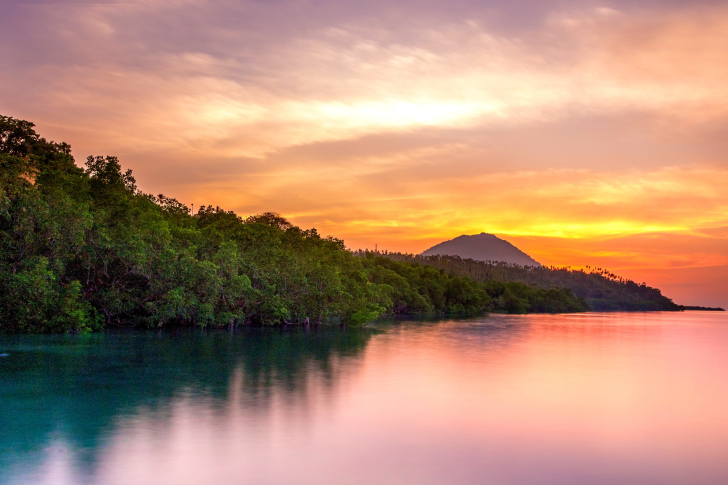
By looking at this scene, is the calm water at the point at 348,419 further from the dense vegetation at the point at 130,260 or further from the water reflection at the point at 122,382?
the dense vegetation at the point at 130,260

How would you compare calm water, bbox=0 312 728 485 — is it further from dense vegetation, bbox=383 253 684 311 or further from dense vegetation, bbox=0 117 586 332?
dense vegetation, bbox=383 253 684 311

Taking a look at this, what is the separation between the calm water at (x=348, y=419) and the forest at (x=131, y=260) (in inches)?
265

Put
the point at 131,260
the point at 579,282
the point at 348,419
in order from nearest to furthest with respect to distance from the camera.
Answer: the point at 348,419 → the point at 131,260 → the point at 579,282

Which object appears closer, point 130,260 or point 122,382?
point 122,382

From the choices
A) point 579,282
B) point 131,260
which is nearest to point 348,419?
point 131,260

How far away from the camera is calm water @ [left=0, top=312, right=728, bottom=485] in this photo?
27.8ft

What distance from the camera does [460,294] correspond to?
90.9 m

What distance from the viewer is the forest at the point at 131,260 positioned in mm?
28453

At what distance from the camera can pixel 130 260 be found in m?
33.4

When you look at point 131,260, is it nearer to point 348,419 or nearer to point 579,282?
point 348,419

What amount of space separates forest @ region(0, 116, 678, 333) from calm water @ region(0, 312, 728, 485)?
6738mm

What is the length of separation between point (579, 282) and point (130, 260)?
15826 cm

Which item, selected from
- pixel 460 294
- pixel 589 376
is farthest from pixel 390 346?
pixel 460 294

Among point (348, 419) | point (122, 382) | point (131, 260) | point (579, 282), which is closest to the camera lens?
point (348, 419)
